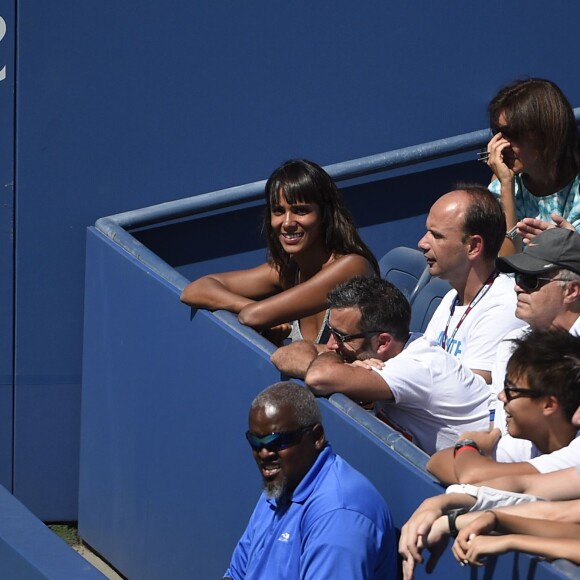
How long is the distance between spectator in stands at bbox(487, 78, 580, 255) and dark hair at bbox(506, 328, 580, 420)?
1470 mm

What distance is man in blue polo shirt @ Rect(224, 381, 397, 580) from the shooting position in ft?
10.4

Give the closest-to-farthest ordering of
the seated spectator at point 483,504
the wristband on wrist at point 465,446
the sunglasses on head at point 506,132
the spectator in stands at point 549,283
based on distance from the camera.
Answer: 1. the seated spectator at point 483,504
2. the wristband on wrist at point 465,446
3. the spectator in stands at point 549,283
4. the sunglasses on head at point 506,132

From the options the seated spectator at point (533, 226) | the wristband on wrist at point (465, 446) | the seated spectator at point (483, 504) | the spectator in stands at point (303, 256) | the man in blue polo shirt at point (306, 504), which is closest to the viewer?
the seated spectator at point (483, 504)

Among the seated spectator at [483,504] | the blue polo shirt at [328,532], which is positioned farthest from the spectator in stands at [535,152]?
the seated spectator at [483,504]

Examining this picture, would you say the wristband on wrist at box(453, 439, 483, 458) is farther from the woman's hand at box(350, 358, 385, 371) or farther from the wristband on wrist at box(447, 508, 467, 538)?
the woman's hand at box(350, 358, 385, 371)

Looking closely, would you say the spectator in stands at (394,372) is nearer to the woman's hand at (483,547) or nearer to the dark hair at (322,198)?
the dark hair at (322,198)

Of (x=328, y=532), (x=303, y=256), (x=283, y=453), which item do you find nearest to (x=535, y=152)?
(x=303, y=256)

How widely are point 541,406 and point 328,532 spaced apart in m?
0.66

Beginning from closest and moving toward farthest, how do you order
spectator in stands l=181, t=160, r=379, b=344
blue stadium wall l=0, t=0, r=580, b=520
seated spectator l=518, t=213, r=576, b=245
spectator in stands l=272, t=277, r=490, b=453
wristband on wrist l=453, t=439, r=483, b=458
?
1. wristband on wrist l=453, t=439, r=483, b=458
2. spectator in stands l=272, t=277, r=490, b=453
3. seated spectator l=518, t=213, r=576, b=245
4. spectator in stands l=181, t=160, r=379, b=344
5. blue stadium wall l=0, t=0, r=580, b=520

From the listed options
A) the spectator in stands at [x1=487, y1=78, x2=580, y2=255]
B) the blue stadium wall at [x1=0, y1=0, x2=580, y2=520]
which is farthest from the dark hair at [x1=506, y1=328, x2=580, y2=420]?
the blue stadium wall at [x1=0, y1=0, x2=580, y2=520]

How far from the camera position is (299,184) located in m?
4.52

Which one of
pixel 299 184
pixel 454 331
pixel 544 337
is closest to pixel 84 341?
pixel 299 184

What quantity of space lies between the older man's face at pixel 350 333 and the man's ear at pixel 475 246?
0.50 metres

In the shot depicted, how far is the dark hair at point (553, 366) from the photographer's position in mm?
2879
